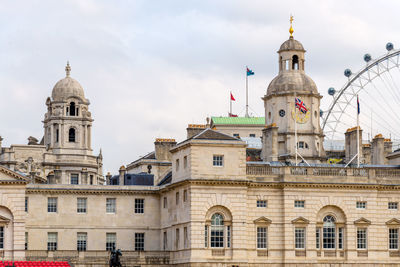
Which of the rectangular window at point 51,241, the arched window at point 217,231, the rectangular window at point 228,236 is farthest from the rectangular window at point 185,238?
the rectangular window at point 51,241

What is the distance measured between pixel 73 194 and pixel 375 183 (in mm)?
25184

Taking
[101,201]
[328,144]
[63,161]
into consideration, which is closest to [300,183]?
[101,201]

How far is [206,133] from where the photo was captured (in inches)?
3499

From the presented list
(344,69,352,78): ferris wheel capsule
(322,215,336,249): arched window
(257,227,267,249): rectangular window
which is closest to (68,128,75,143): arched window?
(344,69,352,78): ferris wheel capsule

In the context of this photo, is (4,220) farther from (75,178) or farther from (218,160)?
(75,178)

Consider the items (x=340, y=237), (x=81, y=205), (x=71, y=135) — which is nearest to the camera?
(x=340, y=237)

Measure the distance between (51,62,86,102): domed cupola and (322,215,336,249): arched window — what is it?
64.8 metres

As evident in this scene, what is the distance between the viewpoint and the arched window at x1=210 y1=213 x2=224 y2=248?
285ft

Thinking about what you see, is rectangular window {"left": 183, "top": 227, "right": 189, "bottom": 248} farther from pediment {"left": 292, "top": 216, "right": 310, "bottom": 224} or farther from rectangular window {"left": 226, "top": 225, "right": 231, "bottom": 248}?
pediment {"left": 292, "top": 216, "right": 310, "bottom": 224}

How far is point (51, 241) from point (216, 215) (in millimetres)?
15016

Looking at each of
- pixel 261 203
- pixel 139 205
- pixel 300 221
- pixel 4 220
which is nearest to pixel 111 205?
pixel 139 205

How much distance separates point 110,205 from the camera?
94.1m

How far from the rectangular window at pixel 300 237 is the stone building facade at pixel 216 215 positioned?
81mm

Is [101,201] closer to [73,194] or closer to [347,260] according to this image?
[73,194]
